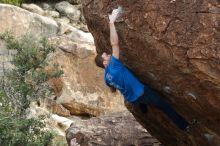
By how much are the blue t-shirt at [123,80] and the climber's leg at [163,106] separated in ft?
0.81

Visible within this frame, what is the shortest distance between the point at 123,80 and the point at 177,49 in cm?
100

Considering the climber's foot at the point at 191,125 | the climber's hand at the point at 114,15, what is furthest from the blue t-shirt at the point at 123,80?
the climber's foot at the point at 191,125

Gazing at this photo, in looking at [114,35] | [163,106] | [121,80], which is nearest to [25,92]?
[163,106]

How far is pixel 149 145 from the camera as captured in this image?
11844 mm

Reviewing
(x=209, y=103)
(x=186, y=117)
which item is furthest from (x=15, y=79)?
(x=209, y=103)

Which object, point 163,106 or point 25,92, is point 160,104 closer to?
point 163,106

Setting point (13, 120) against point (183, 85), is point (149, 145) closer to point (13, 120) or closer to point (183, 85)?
point (13, 120)

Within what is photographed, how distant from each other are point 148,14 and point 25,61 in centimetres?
576

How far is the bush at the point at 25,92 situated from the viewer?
12.5 metres

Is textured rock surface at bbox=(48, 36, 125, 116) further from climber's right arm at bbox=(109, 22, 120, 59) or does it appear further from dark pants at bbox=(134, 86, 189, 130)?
climber's right arm at bbox=(109, 22, 120, 59)

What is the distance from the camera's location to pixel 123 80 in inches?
327

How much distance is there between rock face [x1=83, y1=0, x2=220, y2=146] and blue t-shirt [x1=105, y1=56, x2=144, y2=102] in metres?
0.31

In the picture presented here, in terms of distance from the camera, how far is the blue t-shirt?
8211 millimetres

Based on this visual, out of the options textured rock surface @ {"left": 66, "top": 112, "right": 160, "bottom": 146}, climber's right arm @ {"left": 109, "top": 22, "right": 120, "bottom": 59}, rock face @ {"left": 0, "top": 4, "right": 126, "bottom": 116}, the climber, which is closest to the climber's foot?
the climber
